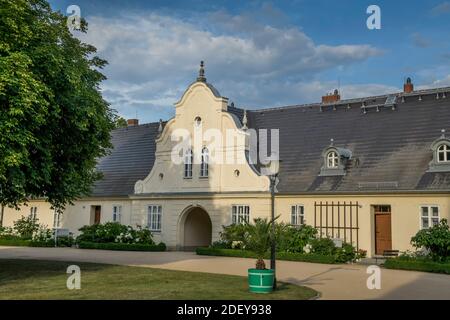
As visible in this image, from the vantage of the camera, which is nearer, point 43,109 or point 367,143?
point 43,109

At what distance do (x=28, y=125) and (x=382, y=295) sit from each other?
11300 mm

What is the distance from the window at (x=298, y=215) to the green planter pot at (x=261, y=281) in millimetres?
14842

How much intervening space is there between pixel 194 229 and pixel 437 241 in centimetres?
1679

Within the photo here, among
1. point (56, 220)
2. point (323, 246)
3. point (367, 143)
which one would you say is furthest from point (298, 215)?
point (56, 220)

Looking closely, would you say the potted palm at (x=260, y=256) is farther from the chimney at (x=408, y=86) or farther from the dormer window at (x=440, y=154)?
the chimney at (x=408, y=86)

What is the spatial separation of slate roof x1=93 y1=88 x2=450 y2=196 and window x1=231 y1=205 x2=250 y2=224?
246cm

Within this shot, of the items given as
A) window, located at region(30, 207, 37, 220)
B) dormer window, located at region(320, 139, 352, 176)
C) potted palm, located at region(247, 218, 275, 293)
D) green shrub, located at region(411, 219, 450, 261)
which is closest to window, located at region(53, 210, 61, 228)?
window, located at region(30, 207, 37, 220)

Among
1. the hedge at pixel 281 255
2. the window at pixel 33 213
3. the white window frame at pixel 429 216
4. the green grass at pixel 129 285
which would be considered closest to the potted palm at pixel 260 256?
the green grass at pixel 129 285

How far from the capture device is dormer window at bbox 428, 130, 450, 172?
25.4 m

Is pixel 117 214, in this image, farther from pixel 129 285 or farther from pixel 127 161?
pixel 129 285

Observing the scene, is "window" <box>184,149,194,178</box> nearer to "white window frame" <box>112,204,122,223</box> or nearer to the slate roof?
the slate roof

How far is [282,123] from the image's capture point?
34.2m

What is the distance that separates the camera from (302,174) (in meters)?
30.1
